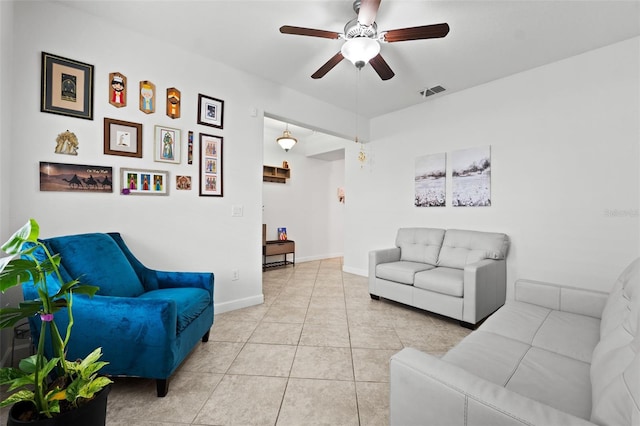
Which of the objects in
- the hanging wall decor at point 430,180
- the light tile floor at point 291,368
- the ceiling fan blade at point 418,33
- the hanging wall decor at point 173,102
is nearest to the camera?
the light tile floor at point 291,368

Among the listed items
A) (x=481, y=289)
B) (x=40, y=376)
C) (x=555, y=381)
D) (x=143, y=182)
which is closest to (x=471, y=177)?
(x=481, y=289)

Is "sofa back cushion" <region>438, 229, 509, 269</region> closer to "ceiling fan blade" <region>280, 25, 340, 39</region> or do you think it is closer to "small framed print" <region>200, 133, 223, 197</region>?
"ceiling fan blade" <region>280, 25, 340, 39</region>

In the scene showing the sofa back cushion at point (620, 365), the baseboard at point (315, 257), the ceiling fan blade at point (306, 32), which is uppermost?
the ceiling fan blade at point (306, 32)

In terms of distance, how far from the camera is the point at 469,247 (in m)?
3.15

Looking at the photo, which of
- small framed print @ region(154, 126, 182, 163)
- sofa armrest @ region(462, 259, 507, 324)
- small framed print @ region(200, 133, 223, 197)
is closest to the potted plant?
small framed print @ region(154, 126, 182, 163)

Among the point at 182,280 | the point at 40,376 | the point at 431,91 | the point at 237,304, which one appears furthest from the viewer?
the point at 431,91

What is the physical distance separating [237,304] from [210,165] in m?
1.61

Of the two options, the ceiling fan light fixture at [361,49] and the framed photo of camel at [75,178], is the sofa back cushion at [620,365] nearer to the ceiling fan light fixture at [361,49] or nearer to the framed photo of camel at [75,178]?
the ceiling fan light fixture at [361,49]

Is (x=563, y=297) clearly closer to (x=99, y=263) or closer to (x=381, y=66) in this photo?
(x=381, y=66)

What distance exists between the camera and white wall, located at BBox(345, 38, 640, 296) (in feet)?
8.05

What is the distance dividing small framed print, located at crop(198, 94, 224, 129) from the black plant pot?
98.3 inches

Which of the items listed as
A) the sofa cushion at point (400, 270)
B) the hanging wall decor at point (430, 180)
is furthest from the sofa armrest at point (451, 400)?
the hanging wall decor at point (430, 180)

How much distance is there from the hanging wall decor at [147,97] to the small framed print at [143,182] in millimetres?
582

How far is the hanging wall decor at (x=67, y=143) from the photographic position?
2070 millimetres
